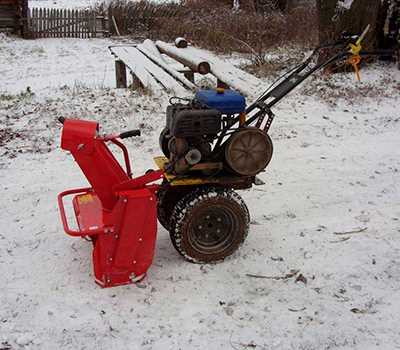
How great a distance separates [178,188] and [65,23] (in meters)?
14.2

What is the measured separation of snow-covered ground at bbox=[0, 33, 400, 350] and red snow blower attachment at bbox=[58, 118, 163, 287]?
6.1 inches

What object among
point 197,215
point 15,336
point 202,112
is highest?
point 202,112

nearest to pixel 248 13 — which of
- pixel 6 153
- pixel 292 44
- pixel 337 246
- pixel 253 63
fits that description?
pixel 292 44

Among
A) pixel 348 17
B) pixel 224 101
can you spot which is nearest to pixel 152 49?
pixel 348 17

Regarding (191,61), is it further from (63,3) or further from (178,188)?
(63,3)

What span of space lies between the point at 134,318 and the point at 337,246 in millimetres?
1622

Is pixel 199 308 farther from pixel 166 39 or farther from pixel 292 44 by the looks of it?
pixel 166 39

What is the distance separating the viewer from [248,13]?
17.2 m

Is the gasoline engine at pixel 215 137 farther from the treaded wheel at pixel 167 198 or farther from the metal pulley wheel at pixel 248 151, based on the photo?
the treaded wheel at pixel 167 198

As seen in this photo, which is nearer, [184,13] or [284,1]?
[184,13]

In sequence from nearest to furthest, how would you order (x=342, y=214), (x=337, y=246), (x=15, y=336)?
(x=15, y=336) → (x=337, y=246) → (x=342, y=214)

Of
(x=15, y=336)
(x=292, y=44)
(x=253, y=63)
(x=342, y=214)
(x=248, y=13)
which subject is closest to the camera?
(x=15, y=336)

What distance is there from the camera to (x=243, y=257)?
348 cm

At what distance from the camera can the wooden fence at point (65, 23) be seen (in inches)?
622
